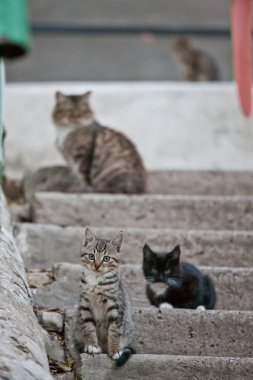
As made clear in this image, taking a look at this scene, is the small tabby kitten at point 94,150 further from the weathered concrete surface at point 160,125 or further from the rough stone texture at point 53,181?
the weathered concrete surface at point 160,125

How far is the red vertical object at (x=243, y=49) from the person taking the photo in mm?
8750

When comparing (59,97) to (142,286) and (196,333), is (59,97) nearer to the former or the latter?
(142,286)

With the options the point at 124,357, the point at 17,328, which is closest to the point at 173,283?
the point at 124,357

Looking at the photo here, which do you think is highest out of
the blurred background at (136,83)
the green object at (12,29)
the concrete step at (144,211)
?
the green object at (12,29)

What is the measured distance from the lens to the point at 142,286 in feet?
19.9

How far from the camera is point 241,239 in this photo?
6469mm

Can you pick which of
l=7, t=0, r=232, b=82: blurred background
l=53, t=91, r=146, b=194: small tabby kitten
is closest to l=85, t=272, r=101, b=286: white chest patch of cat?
l=53, t=91, r=146, b=194: small tabby kitten

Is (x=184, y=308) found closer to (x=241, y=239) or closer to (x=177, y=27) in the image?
(x=241, y=239)

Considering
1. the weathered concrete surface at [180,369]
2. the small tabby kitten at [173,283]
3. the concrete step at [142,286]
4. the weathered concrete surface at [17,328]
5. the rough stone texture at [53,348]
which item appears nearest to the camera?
the weathered concrete surface at [17,328]

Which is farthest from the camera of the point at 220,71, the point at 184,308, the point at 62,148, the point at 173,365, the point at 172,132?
the point at 220,71

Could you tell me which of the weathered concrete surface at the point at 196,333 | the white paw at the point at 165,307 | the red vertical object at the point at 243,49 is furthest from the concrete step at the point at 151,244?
the red vertical object at the point at 243,49

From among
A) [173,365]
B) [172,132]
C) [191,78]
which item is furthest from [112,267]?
[191,78]

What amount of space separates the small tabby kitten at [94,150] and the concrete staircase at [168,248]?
45 cm

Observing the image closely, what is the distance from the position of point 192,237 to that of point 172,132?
8.56 feet
